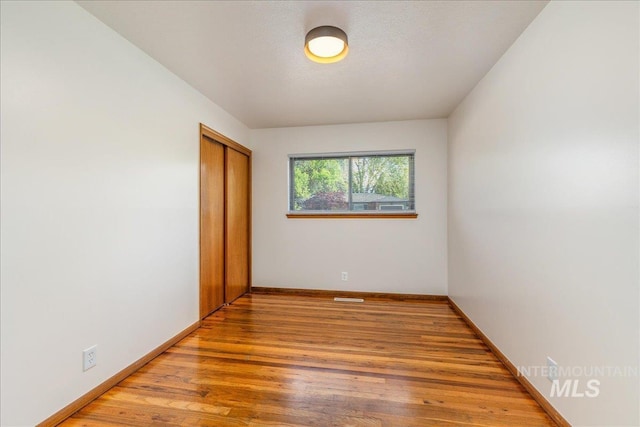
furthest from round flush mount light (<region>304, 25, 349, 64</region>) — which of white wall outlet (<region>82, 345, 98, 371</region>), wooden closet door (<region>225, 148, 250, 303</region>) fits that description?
white wall outlet (<region>82, 345, 98, 371</region>)

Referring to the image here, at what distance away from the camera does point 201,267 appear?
3125mm

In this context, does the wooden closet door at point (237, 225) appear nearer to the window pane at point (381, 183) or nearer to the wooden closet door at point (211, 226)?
the wooden closet door at point (211, 226)

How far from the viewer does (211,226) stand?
11.1 ft

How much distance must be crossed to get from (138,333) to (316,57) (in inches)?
97.7

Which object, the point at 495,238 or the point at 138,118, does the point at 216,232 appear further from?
the point at 495,238

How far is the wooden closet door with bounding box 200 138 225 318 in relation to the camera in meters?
3.18

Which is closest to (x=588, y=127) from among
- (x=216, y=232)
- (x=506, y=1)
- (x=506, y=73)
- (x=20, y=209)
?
(x=506, y=1)

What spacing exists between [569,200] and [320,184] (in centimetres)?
309

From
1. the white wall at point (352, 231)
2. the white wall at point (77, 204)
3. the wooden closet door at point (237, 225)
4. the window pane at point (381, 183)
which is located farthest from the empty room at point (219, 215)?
the window pane at point (381, 183)

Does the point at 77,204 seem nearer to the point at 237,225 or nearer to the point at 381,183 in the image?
the point at 237,225

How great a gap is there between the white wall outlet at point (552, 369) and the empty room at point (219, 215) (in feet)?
0.04

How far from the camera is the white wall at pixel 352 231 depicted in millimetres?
3965

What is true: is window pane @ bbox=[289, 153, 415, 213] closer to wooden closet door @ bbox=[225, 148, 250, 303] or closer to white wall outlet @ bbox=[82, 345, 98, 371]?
wooden closet door @ bbox=[225, 148, 250, 303]

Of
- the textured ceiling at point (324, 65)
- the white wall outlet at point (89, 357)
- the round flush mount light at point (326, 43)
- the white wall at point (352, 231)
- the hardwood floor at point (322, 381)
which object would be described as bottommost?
the hardwood floor at point (322, 381)
